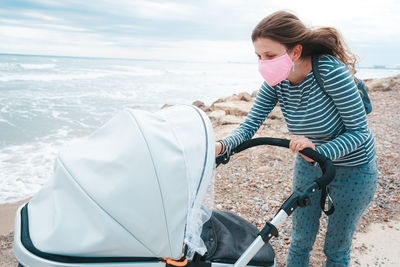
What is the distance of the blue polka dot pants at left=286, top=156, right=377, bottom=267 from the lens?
186cm

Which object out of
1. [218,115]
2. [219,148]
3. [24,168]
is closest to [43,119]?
[24,168]

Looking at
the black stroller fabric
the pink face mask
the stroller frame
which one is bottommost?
the black stroller fabric

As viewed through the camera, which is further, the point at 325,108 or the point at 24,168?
the point at 24,168

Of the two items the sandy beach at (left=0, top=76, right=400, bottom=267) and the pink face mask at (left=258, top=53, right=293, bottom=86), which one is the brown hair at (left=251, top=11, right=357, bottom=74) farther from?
the sandy beach at (left=0, top=76, right=400, bottom=267)

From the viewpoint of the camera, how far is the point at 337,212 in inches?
76.2

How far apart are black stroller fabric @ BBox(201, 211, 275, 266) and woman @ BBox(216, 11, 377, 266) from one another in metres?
0.43

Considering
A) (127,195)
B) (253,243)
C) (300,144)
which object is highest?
(300,144)

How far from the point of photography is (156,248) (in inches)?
55.4

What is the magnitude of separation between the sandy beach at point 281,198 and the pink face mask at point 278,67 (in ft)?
6.33

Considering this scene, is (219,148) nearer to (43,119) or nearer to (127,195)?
(127,195)

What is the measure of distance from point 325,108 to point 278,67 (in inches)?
13.0

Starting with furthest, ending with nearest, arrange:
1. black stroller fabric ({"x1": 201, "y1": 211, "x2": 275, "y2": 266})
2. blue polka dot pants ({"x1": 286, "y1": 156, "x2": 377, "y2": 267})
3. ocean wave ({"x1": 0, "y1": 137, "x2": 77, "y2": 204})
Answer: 1. ocean wave ({"x1": 0, "y1": 137, "x2": 77, "y2": 204})
2. blue polka dot pants ({"x1": 286, "y1": 156, "x2": 377, "y2": 267})
3. black stroller fabric ({"x1": 201, "y1": 211, "x2": 275, "y2": 266})

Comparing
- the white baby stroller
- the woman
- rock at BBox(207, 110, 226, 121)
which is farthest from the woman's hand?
rock at BBox(207, 110, 226, 121)

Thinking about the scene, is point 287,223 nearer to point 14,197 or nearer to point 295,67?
point 295,67
